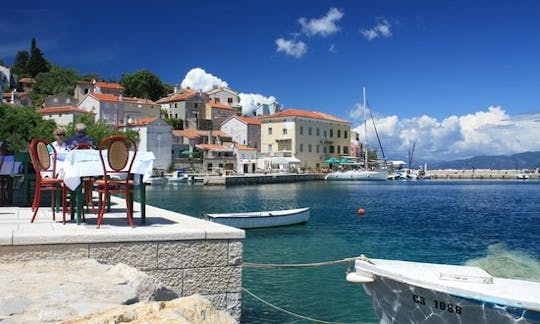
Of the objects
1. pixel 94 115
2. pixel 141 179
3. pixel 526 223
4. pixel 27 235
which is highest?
pixel 94 115

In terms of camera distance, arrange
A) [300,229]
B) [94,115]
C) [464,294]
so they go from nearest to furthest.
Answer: [464,294] → [300,229] → [94,115]

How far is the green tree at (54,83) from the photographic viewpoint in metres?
106

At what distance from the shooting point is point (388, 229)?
27453 millimetres

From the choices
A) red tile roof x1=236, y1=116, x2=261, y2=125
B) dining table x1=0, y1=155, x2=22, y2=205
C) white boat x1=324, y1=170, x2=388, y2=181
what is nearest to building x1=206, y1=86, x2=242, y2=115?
red tile roof x1=236, y1=116, x2=261, y2=125

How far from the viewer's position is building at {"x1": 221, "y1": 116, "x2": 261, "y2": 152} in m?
101

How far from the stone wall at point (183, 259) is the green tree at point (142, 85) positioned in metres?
109

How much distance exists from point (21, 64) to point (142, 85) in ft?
104

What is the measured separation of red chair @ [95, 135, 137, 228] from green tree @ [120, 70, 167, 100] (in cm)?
10750

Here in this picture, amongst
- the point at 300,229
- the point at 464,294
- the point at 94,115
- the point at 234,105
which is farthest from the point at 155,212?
the point at 234,105

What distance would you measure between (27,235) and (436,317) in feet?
16.7

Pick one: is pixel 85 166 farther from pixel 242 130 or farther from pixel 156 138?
pixel 242 130

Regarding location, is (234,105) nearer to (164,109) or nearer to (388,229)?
(164,109)

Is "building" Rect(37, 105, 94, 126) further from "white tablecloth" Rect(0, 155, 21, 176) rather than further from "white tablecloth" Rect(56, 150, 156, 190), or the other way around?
"white tablecloth" Rect(56, 150, 156, 190)

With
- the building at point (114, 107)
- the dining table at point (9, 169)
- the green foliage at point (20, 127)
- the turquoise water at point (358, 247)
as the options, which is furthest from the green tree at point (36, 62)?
the dining table at point (9, 169)
